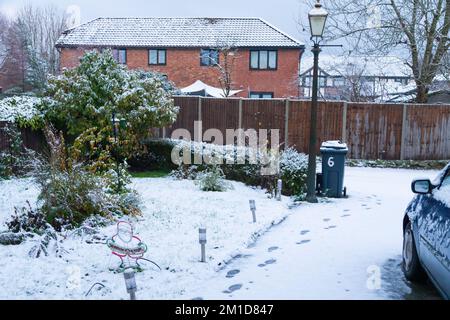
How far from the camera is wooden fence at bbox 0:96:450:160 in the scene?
57.1ft

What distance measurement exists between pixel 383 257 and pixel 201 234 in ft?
8.33

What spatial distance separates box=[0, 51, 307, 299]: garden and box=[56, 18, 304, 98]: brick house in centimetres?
1628

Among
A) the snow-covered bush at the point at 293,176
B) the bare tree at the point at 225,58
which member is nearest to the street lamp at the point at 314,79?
the snow-covered bush at the point at 293,176

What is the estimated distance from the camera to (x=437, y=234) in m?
4.41

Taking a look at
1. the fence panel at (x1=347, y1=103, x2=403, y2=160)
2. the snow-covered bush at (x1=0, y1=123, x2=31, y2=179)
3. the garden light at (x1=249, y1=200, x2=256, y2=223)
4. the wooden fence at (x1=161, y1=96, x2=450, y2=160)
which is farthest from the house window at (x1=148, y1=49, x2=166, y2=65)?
the garden light at (x1=249, y1=200, x2=256, y2=223)

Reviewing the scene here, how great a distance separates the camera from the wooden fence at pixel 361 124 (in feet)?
57.1

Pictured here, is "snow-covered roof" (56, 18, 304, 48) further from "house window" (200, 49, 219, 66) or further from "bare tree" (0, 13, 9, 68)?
"bare tree" (0, 13, 9, 68)

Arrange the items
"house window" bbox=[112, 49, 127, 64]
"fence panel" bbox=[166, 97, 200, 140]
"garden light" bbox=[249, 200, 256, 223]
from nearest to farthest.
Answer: "garden light" bbox=[249, 200, 256, 223] → "fence panel" bbox=[166, 97, 200, 140] → "house window" bbox=[112, 49, 127, 64]

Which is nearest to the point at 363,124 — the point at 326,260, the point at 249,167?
the point at 249,167

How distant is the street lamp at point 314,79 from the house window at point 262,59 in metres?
19.2

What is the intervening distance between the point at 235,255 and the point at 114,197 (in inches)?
108

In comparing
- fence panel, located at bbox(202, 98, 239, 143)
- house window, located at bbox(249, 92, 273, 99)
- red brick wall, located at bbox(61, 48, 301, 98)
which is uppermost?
red brick wall, located at bbox(61, 48, 301, 98)

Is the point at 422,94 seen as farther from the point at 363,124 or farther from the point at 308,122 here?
the point at 308,122

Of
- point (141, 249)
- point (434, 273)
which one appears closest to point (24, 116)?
point (141, 249)
